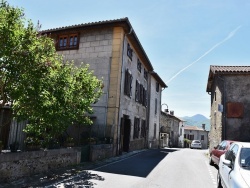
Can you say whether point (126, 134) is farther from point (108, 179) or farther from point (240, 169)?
point (240, 169)

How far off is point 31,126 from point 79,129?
16.6ft

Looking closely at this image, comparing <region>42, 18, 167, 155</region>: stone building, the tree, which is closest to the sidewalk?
the tree

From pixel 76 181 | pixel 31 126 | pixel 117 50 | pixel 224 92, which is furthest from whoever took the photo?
pixel 224 92

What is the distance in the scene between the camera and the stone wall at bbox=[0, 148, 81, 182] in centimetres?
764

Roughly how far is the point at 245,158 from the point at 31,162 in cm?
662

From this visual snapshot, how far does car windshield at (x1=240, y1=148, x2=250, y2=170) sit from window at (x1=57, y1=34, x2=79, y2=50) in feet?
46.3

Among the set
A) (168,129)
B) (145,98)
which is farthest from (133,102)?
(168,129)

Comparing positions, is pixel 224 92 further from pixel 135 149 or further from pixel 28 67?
pixel 28 67

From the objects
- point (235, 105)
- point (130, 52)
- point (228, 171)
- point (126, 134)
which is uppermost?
point (130, 52)

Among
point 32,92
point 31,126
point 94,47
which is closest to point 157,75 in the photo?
point 94,47

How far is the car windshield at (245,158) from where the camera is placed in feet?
17.6

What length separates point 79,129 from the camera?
50.0 feet

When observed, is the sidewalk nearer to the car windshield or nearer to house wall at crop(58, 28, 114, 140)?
house wall at crop(58, 28, 114, 140)

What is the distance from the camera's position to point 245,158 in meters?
5.64
